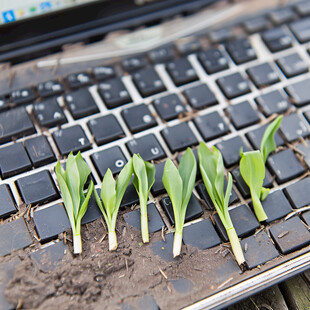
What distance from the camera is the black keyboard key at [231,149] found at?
428 millimetres

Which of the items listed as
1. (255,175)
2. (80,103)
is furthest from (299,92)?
(80,103)

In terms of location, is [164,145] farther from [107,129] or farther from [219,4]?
[219,4]

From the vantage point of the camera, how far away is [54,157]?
420mm

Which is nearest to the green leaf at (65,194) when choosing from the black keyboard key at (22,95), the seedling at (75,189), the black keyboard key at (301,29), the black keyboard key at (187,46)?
the seedling at (75,189)

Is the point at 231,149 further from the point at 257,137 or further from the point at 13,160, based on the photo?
the point at 13,160

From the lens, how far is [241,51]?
0.50 metres

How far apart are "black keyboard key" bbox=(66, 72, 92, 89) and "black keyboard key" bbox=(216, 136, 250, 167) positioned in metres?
0.15

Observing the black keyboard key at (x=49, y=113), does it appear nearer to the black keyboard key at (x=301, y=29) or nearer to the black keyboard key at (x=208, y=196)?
the black keyboard key at (x=208, y=196)

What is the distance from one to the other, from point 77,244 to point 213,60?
0.82 feet

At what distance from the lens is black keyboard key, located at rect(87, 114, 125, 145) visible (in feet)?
1.42

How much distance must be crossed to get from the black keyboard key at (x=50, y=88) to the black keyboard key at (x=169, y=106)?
100 millimetres

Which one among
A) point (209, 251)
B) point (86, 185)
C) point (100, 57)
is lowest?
point (209, 251)

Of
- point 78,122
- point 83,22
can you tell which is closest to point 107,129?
point 78,122

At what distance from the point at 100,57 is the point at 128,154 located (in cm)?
14
